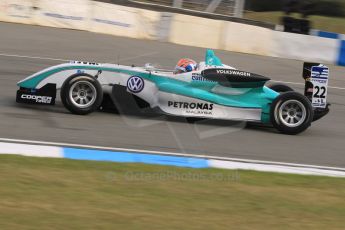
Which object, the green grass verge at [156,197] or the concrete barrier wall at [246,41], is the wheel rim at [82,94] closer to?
the green grass verge at [156,197]

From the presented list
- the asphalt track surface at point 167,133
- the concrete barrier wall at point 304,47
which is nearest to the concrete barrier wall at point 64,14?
the concrete barrier wall at point 304,47

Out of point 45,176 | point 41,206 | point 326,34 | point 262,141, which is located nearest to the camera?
point 41,206

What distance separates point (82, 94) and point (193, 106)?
60.5 inches

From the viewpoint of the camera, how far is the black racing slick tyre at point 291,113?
29.3 ft

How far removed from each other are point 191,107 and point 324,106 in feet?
6.72

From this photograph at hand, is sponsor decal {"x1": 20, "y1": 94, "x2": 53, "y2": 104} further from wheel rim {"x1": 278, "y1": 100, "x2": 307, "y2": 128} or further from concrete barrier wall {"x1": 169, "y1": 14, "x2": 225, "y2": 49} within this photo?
concrete barrier wall {"x1": 169, "y1": 14, "x2": 225, "y2": 49}

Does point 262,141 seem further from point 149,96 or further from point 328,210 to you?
point 328,210

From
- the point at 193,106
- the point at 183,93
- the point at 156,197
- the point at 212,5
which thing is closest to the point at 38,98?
the point at 183,93

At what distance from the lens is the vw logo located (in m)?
8.85

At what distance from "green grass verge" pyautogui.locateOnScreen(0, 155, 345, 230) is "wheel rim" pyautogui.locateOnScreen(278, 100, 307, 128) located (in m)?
2.20

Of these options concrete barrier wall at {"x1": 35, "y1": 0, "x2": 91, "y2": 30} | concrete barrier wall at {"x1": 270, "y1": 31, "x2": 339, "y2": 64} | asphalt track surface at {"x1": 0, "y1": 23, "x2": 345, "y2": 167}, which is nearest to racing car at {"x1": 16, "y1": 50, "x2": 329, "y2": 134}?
asphalt track surface at {"x1": 0, "y1": 23, "x2": 345, "y2": 167}

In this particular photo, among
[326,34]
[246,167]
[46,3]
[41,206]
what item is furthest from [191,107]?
[326,34]

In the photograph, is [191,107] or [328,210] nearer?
[328,210]

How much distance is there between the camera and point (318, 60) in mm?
18750
